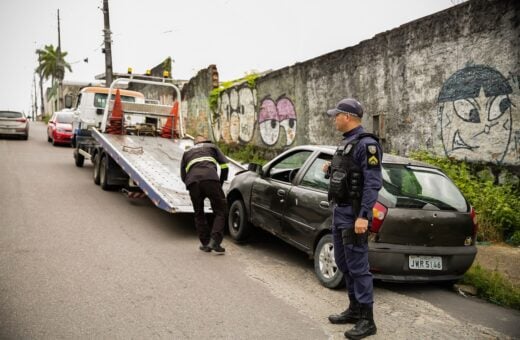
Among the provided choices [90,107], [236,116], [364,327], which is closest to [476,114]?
[364,327]

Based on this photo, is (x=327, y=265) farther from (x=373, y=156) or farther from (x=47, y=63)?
(x=47, y=63)

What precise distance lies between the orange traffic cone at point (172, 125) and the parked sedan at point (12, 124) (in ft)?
42.3

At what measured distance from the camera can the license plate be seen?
15.0ft

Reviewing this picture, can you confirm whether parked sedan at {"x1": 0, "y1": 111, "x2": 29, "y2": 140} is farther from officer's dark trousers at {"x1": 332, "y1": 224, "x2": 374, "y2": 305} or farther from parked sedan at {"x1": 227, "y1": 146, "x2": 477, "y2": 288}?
officer's dark trousers at {"x1": 332, "y1": 224, "x2": 374, "y2": 305}

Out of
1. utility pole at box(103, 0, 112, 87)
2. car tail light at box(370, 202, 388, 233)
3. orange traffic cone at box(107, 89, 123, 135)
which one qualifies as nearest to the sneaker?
car tail light at box(370, 202, 388, 233)

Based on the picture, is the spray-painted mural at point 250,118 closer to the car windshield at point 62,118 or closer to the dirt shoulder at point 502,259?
the car windshield at point 62,118

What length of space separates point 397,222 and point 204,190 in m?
2.73

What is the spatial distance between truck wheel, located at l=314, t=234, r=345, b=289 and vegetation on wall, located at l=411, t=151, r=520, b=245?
3.23 m

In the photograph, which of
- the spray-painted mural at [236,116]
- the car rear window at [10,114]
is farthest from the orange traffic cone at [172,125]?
the car rear window at [10,114]

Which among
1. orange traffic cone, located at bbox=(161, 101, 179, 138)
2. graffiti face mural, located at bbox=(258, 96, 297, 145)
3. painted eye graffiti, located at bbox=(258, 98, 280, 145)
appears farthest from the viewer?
painted eye graffiti, located at bbox=(258, 98, 280, 145)

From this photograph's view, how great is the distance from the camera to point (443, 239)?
15.3 ft

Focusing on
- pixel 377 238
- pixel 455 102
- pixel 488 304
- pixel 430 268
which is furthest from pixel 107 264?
pixel 455 102

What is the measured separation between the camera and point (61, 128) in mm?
20125

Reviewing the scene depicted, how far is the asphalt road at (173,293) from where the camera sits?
376 cm
